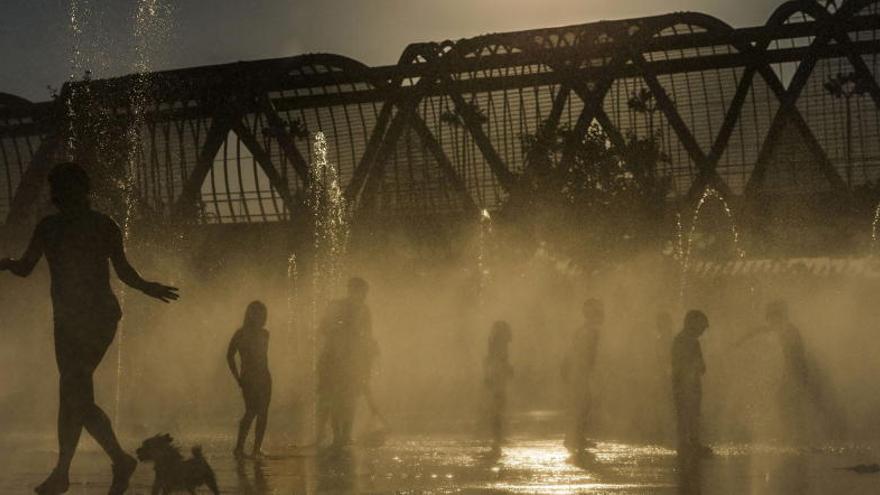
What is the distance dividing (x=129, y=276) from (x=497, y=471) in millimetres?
3928

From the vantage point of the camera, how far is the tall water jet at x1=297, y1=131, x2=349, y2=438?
46.1 metres

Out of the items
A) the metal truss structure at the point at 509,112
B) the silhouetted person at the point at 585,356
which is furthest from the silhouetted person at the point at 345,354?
the metal truss structure at the point at 509,112

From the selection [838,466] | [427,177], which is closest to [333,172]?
[427,177]

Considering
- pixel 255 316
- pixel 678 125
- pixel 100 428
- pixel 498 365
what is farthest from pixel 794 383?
pixel 678 125

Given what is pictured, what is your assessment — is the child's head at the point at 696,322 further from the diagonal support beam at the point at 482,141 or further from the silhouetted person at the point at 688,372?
the diagonal support beam at the point at 482,141

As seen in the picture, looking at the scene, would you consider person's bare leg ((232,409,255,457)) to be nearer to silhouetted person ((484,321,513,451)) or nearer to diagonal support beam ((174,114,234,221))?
silhouetted person ((484,321,513,451))

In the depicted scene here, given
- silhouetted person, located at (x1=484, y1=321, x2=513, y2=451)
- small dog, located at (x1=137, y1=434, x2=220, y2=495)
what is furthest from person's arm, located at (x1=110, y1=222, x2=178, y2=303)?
silhouetted person, located at (x1=484, y1=321, x2=513, y2=451)

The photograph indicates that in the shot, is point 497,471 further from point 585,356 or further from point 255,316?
point 585,356

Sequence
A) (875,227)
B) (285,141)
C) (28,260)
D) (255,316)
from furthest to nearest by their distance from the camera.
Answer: (285,141) → (875,227) → (255,316) → (28,260)

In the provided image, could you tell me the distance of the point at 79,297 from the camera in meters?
9.80

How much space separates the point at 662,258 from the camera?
4106 cm

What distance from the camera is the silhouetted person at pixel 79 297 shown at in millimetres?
9664

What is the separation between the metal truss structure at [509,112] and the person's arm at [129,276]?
30.5 metres

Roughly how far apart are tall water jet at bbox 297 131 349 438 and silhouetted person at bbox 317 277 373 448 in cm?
2554
